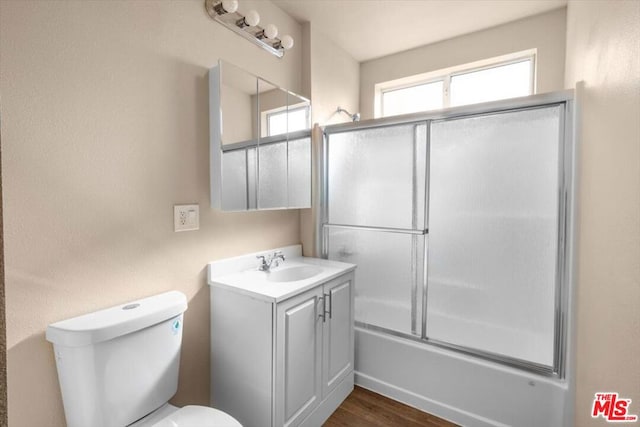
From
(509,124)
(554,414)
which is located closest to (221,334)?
(554,414)

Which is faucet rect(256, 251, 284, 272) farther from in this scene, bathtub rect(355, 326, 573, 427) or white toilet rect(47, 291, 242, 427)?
bathtub rect(355, 326, 573, 427)

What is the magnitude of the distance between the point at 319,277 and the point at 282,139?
911mm

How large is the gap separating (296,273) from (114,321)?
43.1 inches

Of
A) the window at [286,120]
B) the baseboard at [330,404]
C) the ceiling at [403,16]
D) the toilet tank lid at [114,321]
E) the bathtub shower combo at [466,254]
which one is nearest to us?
the toilet tank lid at [114,321]

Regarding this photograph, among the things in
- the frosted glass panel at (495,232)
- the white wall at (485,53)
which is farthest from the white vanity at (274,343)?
the white wall at (485,53)

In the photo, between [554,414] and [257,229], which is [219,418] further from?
[554,414]

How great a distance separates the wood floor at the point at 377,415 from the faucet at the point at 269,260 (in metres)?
0.95

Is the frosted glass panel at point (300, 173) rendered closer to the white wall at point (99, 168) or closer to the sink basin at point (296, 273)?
the sink basin at point (296, 273)

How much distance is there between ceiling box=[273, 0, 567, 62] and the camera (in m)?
2.14

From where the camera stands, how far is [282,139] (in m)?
2.12

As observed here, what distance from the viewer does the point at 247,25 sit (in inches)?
74.0

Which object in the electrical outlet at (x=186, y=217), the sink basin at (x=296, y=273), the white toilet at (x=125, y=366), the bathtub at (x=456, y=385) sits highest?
the electrical outlet at (x=186, y=217)

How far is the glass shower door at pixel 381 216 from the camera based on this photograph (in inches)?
81.4

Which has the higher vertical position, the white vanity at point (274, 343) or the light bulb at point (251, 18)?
the light bulb at point (251, 18)
